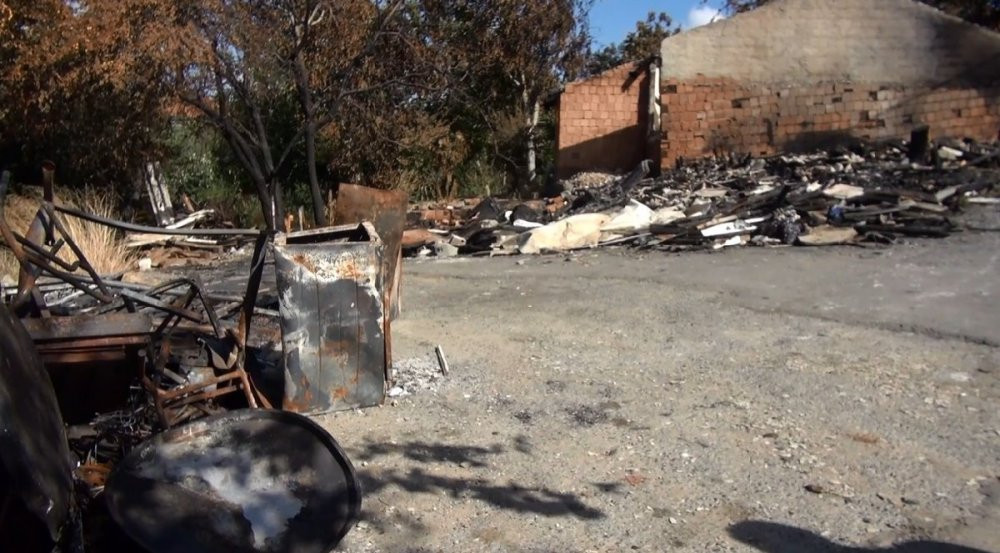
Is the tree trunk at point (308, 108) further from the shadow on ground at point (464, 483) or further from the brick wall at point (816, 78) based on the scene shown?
the shadow on ground at point (464, 483)

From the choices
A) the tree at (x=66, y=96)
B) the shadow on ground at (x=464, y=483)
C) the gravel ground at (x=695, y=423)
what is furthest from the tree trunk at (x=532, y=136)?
the shadow on ground at (x=464, y=483)

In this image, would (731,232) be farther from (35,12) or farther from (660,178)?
(35,12)

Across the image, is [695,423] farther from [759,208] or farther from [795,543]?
[759,208]

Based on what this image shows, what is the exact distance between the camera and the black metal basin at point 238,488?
4203 millimetres

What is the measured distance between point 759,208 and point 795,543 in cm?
999

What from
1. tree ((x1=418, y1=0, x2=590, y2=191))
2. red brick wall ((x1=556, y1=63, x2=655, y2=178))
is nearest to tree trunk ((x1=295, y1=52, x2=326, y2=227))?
tree ((x1=418, y1=0, x2=590, y2=191))

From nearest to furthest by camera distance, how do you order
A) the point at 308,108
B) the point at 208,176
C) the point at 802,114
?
the point at 308,108
the point at 802,114
the point at 208,176

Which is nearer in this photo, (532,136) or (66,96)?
(66,96)

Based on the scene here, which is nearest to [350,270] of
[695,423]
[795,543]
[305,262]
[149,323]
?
[305,262]

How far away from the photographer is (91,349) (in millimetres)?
5094

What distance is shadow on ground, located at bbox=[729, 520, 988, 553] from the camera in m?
4.37

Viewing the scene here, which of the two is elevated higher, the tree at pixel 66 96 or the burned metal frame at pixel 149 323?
the tree at pixel 66 96

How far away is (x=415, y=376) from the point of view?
7031 millimetres

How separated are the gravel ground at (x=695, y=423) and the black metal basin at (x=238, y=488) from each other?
1.07ft
